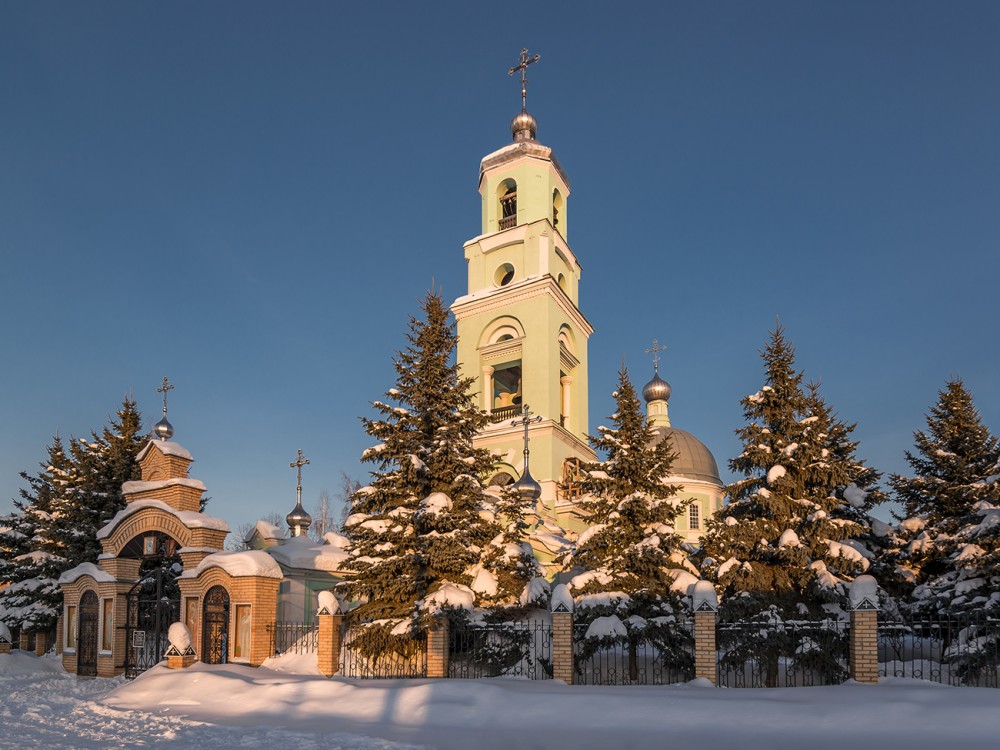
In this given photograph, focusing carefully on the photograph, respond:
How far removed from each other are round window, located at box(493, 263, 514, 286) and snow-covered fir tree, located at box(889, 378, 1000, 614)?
20.1 m

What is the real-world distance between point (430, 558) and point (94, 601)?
10.1 metres

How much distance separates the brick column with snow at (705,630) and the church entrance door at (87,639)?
14945 mm

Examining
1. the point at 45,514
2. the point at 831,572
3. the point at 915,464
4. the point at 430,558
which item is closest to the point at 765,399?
the point at 831,572

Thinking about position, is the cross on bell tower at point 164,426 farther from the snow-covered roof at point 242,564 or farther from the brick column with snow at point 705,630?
the brick column with snow at point 705,630

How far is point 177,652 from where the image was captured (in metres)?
16.5

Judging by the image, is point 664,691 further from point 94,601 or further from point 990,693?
point 94,601

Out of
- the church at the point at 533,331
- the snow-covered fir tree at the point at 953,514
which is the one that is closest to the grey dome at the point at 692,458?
the church at the point at 533,331

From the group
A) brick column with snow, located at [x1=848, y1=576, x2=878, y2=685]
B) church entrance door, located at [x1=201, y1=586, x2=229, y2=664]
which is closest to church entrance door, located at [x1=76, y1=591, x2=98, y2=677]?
church entrance door, located at [x1=201, y1=586, x2=229, y2=664]

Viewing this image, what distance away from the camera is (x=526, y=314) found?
33.9 m

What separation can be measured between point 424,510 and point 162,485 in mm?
7992

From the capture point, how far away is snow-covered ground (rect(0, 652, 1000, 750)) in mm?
9781

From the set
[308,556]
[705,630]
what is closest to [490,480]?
[308,556]

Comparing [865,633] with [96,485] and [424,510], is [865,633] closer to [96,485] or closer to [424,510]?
[424,510]

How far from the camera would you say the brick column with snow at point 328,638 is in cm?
1584
